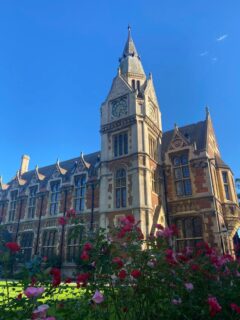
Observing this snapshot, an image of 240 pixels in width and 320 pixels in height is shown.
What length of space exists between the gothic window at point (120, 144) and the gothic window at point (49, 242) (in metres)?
9.55

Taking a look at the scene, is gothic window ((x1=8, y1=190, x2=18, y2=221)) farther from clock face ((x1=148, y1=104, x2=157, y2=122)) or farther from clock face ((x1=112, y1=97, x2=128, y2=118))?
clock face ((x1=148, y1=104, x2=157, y2=122))

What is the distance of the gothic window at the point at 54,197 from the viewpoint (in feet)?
83.0

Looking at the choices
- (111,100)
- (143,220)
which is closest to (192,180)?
(143,220)

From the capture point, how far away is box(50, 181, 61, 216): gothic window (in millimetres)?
25306

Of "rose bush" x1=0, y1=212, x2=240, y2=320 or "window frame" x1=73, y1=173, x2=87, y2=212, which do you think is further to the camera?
"window frame" x1=73, y1=173, x2=87, y2=212

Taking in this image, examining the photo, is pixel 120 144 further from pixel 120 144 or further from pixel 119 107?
pixel 119 107

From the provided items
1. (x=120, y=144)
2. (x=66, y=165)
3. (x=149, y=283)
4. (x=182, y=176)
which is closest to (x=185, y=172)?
(x=182, y=176)

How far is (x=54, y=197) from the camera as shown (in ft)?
86.0

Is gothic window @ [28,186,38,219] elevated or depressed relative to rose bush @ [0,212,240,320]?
elevated

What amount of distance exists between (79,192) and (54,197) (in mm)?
3354

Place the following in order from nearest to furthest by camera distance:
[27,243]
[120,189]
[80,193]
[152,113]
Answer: [120,189], [152,113], [80,193], [27,243]

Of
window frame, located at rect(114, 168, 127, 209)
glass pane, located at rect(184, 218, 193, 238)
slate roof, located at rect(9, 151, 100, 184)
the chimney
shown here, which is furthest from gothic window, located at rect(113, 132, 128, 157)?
the chimney

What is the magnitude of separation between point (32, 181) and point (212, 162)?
19.4 metres

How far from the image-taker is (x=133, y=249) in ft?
15.3
